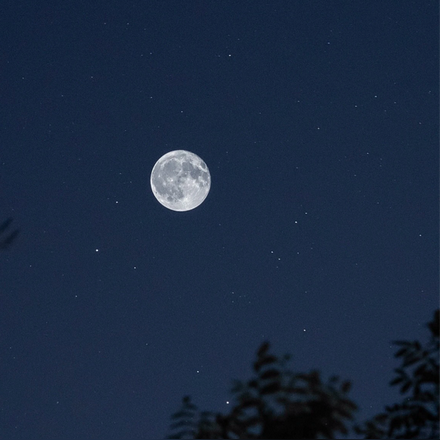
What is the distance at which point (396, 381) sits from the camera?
169 inches

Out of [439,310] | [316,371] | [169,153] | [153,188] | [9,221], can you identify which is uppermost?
[169,153]

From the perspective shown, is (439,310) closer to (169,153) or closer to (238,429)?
(238,429)

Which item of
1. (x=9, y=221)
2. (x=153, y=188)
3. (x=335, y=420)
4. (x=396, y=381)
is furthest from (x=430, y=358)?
(x=153, y=188)

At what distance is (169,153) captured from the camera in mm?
27797

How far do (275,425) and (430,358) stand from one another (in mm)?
1341

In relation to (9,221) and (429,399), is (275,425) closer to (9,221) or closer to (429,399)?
(429,399)

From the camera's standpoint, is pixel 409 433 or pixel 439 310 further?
pixel 439 310

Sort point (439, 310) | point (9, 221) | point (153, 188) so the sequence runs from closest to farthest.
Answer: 1. point (9, 221)
2. point (439, 310)
3. point (153, 188)

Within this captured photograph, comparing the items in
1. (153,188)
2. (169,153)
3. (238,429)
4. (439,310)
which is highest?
(169,153)

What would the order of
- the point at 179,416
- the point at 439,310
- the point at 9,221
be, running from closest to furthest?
1. the point at 9,221
2. the point at 179,416
3. the point at 439,310

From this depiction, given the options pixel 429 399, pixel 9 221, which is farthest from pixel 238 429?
pixel 9 221

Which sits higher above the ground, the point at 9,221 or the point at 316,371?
the point at 316,371

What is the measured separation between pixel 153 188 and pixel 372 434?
75.8 feet

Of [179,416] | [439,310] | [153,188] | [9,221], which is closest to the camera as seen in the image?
[9,221]
